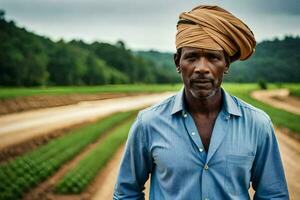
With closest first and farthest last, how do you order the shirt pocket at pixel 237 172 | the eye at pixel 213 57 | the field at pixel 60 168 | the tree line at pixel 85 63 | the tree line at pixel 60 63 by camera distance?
the shirt pocket at pixel 237 172 < the eye at pixel 213 57 < the field at pixel 60 168 < the tree line at pixel 85 63 < the tree line at pixel 60 63

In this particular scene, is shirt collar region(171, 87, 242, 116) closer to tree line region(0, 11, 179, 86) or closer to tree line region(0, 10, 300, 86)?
tree line region(0, 10, 300, 86)

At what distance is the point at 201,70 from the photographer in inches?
81.6

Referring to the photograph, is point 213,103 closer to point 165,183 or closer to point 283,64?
point 165,183

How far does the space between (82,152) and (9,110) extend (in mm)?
15575

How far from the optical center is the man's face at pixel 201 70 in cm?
208

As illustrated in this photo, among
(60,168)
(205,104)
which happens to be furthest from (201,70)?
(60,168)

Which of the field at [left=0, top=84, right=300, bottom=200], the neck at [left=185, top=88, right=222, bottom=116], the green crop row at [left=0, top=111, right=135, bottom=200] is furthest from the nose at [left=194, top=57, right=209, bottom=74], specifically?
the green crop row at [left=0, top=111, right=135, bottom=200]

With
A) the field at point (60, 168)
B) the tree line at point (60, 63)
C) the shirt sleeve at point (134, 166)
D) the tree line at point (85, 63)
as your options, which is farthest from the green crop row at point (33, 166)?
the tree line at point (60, 63)

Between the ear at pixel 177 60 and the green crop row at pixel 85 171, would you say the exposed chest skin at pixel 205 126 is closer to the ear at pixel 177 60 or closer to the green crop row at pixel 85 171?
the ear at pixel 177 60

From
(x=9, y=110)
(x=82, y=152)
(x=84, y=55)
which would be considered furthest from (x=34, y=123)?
(x=84, y=55)

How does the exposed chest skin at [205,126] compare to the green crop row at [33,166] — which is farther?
the green crop row at [33,166]

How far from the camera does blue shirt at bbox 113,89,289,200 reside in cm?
200

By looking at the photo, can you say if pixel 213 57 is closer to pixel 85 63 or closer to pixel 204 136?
pixel 204 136

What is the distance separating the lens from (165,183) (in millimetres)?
2057
